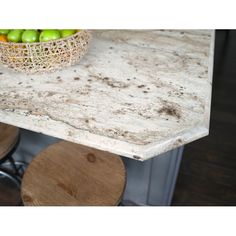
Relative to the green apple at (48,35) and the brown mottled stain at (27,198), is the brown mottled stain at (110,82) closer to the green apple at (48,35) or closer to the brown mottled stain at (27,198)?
the green apple at (48,35)

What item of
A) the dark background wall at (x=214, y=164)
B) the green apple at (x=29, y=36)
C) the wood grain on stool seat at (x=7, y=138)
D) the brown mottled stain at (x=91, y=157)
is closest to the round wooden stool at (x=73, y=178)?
the brown mottled stain at (x=91, y=157)

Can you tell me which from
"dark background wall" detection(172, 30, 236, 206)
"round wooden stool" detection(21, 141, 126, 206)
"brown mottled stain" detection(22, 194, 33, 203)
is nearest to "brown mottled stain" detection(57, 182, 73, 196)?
"round wooden stool" detection(21, 141, 126, 206)

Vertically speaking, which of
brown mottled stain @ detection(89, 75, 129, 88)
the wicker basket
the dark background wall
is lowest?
the dark background wall

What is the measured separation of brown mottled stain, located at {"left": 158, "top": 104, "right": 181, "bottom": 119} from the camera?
801 mm

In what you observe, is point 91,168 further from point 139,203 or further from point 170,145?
point 139,203

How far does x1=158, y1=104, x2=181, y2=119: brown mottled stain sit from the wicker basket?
0.40 meters

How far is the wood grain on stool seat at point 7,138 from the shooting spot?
1182 millimetres

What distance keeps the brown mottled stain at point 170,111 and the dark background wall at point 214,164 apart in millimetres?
1037

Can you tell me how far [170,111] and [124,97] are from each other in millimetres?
158

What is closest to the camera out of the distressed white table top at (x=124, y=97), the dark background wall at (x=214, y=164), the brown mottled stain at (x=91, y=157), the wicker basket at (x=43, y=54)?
the distressed white table top at (x=124, y=97)

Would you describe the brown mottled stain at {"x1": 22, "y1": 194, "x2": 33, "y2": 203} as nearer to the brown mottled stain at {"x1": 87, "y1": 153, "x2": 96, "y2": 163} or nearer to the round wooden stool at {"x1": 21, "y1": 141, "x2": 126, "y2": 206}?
the round wooden stool at {"x1": 21, "y1": 141, "x2": 126, "y2": 206}

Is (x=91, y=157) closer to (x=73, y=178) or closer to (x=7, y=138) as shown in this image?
(x=73, y=178)
